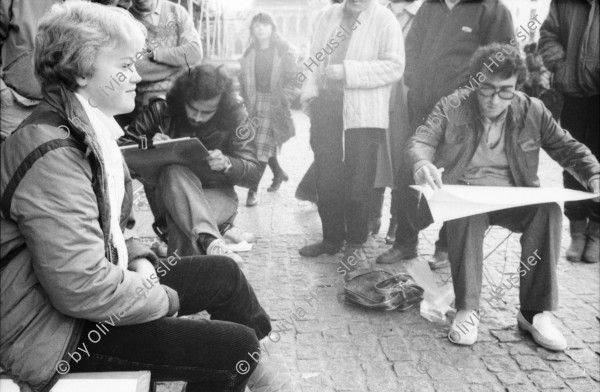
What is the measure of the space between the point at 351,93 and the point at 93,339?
3217mm

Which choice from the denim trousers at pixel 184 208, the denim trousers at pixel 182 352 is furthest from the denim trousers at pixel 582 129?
the denim trousers at pixel 182 352

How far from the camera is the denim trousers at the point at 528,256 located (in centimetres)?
346

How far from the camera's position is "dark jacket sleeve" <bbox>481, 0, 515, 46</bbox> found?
436 cm

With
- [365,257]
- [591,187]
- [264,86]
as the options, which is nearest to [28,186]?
[591,187]

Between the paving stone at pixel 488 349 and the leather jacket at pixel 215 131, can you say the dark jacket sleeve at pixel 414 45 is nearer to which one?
the leather jacket at pixel 215 131

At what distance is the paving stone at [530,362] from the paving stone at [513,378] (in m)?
0.09

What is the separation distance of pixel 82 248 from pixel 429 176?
7.30 ft

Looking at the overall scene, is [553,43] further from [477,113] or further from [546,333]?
[546,333]

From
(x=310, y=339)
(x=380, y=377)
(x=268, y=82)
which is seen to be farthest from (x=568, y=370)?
(x=268, y=82)

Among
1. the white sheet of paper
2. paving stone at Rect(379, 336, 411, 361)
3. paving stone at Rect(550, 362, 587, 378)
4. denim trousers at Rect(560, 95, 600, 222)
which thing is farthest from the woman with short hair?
denim trousers at Rect(560, 95, 600, 222)

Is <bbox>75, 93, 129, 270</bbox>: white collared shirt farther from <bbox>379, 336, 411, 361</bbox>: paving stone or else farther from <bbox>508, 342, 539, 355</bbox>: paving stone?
<bbox>508, 342, 539, 355</bbox>: paving stone

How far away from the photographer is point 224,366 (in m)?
2.08

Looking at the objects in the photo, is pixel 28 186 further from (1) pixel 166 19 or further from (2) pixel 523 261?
(1) pixel 166 19

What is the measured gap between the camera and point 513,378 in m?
3.12
